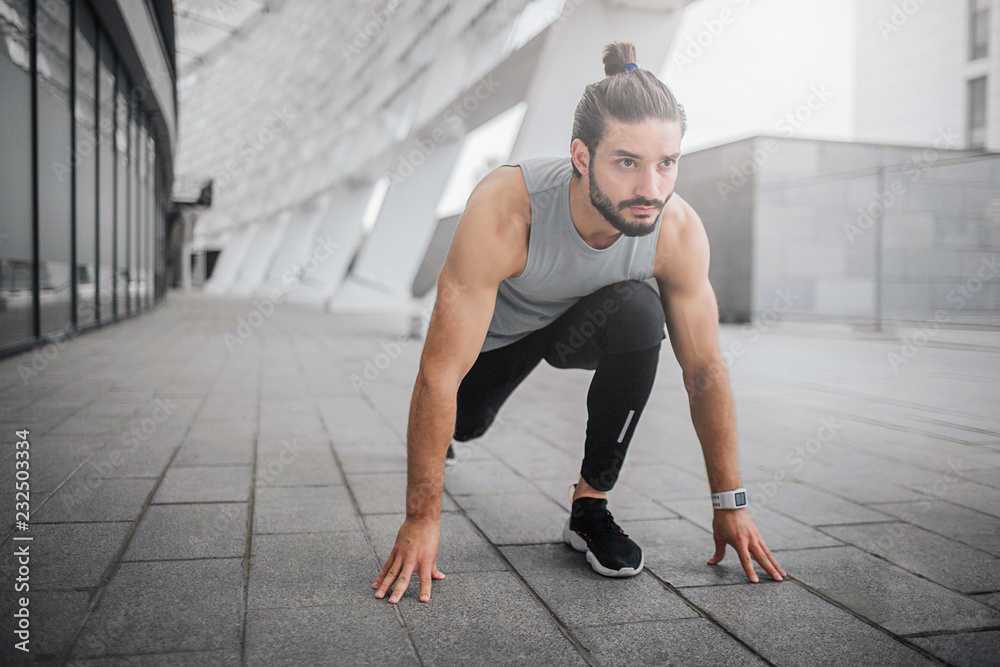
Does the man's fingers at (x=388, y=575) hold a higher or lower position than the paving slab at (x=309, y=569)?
higher

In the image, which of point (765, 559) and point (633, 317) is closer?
point (765, 559)

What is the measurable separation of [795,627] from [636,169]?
103 cm

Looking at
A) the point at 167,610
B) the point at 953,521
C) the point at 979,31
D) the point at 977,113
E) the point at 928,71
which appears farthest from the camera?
the point at 928,71

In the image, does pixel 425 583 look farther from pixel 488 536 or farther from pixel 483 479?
pixel 483 479

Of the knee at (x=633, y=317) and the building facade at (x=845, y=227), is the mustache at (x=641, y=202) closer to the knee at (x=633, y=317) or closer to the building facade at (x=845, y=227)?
the knee at (x=633, y=317)

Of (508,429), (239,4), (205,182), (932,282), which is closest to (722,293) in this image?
(932,282)

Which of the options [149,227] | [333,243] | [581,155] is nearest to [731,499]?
[581,155]

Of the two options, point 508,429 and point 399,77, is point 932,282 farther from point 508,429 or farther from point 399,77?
point 399,77

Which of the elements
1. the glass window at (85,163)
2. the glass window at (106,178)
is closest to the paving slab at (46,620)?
the glass window at (85,163)

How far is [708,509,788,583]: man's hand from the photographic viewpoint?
6.19 feet

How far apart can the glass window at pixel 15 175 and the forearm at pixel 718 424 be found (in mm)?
5882

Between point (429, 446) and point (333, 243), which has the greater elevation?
point (333, 243)

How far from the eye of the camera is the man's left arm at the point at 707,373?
6.28ft

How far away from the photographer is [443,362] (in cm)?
177
